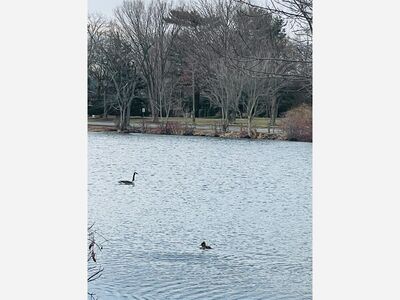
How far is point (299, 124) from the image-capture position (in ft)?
16.7

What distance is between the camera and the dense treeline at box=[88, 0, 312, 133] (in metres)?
5.00

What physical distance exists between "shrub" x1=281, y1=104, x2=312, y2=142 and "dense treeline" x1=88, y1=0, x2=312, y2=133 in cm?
5

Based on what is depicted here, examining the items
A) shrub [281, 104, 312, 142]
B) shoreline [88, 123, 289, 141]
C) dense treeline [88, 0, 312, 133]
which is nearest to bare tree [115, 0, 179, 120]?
dense treeline [88, 0, 312, 133]

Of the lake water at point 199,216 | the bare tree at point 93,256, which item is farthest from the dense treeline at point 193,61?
the bare tree at point 93,256

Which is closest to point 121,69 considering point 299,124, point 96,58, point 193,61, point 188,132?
point 96,58

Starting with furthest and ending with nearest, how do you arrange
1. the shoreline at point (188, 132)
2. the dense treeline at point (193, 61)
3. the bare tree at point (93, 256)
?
the bare tree at point (93, 256)
the shoreline at point (188, 132)
the dense treeline at point (193, 61)

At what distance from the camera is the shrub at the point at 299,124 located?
5066mm

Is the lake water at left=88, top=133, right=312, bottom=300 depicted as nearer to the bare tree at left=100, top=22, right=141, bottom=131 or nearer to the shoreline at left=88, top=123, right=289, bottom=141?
the shoreline at left=88, top=123, right=289, bottom=141

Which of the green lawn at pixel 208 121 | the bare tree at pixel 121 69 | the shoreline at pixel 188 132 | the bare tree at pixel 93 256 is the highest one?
the bare tree at pixel 121 69

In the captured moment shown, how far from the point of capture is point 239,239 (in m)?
5.40

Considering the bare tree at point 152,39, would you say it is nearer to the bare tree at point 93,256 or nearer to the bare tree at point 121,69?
the bare tree at point 121,69

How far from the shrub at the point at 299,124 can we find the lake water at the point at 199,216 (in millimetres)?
113
